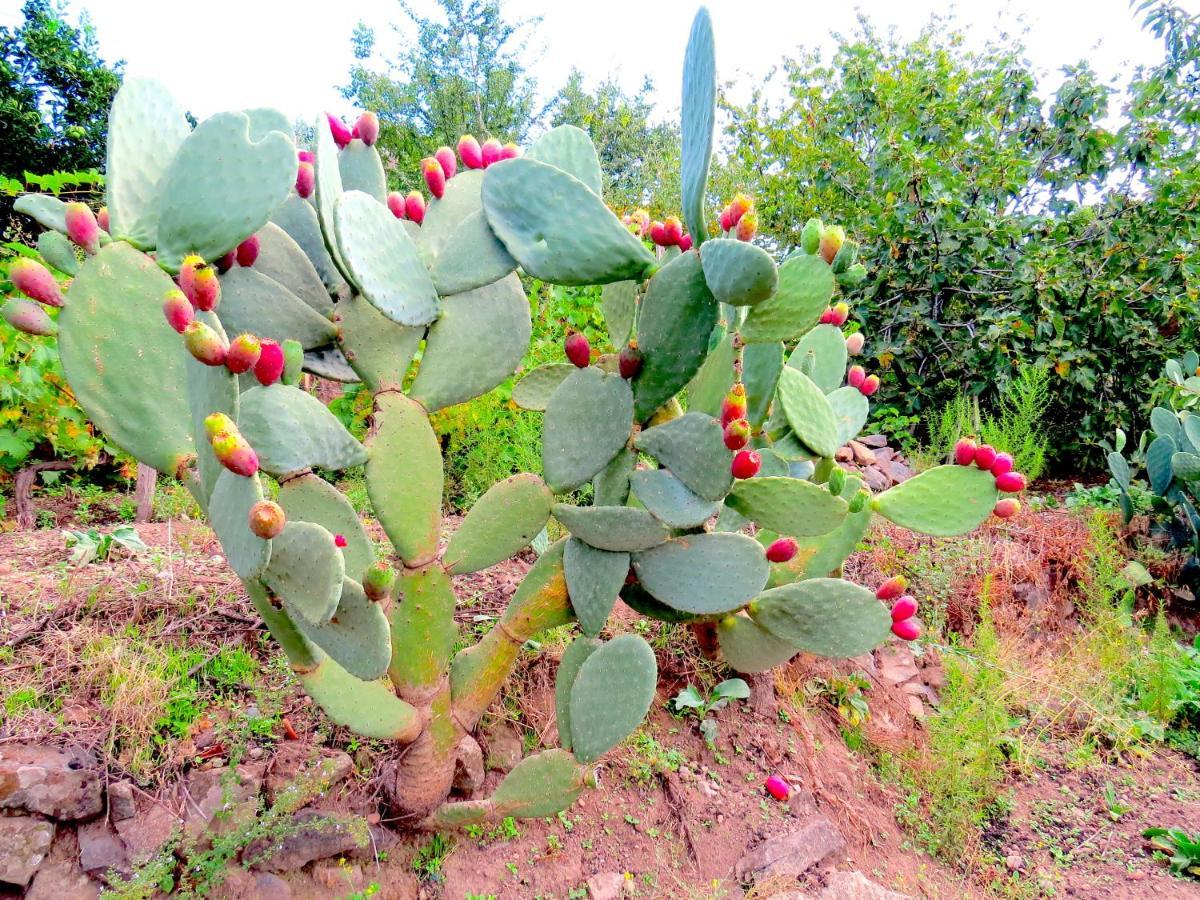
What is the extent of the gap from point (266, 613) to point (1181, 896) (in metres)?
2.20

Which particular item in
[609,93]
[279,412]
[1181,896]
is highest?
[609,93]

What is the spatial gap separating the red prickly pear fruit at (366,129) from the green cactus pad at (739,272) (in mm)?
737

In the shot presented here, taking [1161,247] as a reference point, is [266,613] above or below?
below

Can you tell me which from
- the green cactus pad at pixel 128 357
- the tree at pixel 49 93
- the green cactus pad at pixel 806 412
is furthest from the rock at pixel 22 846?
the tree at pixel 49 93

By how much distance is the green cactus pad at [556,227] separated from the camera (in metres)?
1.15

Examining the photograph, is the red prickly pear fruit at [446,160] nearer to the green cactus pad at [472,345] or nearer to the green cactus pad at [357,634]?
the green cactus pad at [472,345]

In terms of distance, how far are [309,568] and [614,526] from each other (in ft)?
1.73

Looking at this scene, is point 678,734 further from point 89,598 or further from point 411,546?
point 89,598

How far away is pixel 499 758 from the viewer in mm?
1567

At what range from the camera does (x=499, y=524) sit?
50.3 inches

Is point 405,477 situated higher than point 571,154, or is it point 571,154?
point 571,154

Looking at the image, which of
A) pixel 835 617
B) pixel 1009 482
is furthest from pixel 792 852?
pixel 1009 482

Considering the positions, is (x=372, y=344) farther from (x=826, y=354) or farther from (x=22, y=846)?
(x=826, y=354)

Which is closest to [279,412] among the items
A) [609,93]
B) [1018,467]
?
[1018,467]
